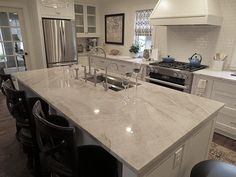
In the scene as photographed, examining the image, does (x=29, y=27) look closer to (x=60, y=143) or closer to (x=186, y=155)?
(x=60, y=143)

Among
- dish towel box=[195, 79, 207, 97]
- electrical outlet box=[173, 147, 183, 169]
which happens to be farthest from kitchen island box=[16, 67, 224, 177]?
dish towel box=[195, 79, 207, 97]

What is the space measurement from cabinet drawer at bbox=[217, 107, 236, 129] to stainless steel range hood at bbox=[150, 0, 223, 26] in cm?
136

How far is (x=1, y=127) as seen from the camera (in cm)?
285

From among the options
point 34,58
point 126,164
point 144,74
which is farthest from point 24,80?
point 34,58

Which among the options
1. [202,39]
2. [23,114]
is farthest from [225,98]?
[23,114]

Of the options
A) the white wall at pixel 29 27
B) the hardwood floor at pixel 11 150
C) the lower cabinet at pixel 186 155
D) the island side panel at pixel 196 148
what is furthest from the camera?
the white wall at pixel 29 27

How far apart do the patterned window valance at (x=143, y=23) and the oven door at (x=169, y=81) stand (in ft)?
4.25

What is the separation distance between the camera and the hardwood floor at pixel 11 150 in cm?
196

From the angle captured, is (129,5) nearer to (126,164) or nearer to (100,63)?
(100,63)

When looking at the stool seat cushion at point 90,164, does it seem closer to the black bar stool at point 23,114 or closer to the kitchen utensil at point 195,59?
the black bar stool at point 23,114

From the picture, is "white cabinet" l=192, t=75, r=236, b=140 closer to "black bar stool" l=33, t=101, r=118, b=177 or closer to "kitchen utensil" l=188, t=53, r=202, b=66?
"kitchen utensil" l=188, t=53, r=202, b=66

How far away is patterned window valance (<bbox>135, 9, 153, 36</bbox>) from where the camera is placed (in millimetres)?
4125

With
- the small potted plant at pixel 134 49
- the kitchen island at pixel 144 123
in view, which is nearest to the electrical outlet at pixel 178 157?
the kitchen island at pixel 144 123

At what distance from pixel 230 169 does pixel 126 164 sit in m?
0.70
